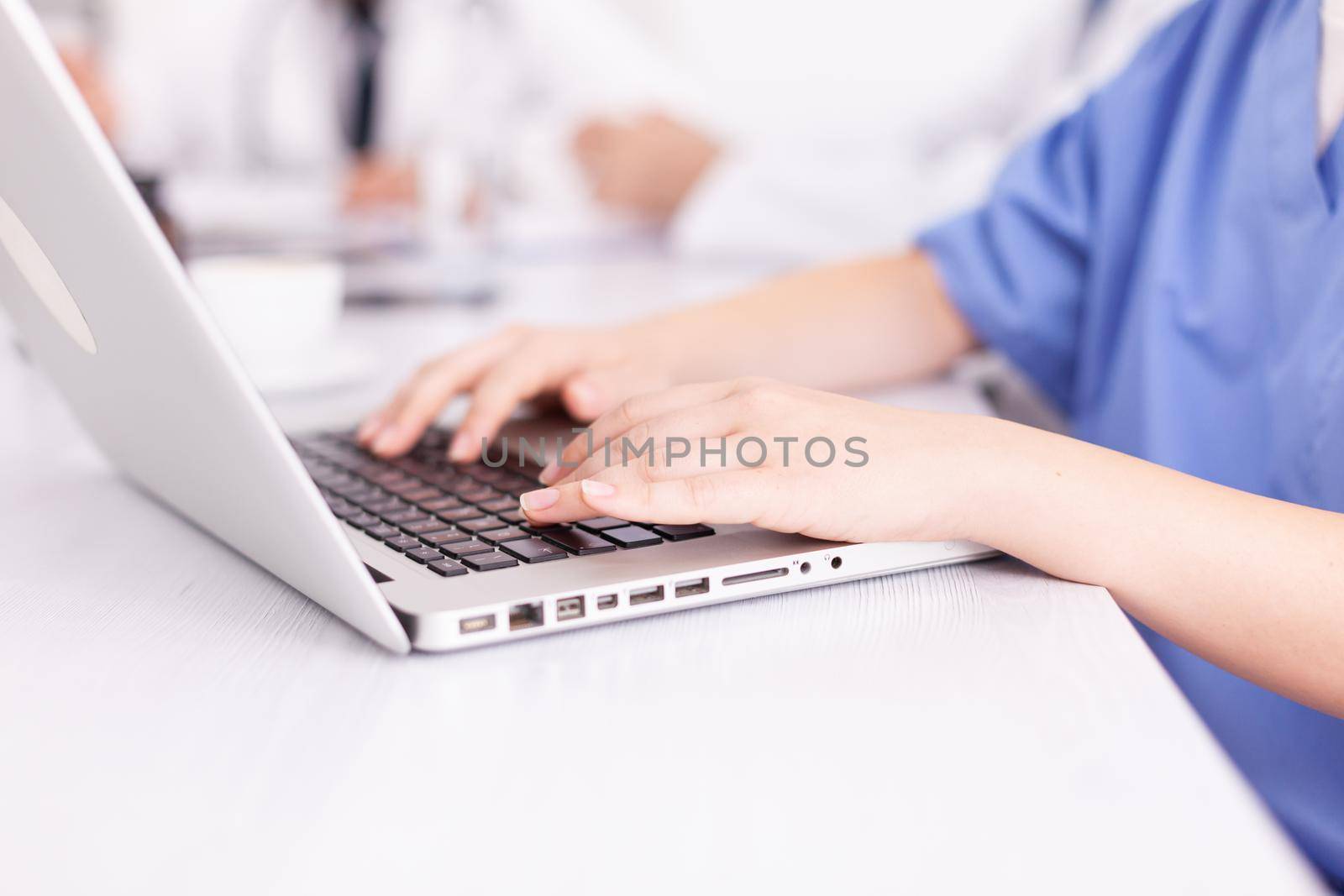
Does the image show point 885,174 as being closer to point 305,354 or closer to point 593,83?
point 305,354

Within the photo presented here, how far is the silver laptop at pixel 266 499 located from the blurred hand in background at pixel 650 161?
1.36 m

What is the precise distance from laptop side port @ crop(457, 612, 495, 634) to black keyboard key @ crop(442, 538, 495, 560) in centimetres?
5

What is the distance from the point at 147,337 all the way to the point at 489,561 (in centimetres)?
13

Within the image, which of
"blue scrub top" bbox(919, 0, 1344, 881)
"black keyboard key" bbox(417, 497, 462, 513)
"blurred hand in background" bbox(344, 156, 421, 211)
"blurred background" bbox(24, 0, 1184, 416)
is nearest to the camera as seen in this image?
"black keyboard key" bbox(417, 497, 462, 513)

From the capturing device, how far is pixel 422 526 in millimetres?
458

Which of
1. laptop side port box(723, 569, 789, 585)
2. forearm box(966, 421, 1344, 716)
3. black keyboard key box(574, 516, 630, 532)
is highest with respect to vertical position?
black keyboard key box(574, 516, 630, 532)

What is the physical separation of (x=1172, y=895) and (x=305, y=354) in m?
0.70

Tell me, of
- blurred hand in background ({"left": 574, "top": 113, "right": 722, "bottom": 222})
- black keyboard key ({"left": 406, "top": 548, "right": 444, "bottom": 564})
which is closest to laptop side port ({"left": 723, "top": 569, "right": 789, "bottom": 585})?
black keyboard key ({"left": 406, "top": 548, "right": 444, "bottom": 564})

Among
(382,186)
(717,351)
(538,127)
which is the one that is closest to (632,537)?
(717,351)

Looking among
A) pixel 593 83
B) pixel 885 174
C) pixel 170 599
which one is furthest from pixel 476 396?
pixel 593 83

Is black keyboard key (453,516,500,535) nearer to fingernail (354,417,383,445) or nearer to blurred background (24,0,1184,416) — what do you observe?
fingernail (354,417,383,445)

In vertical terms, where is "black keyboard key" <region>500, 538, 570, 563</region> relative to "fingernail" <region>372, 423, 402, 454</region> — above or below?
above

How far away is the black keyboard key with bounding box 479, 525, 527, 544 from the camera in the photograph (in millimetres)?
429

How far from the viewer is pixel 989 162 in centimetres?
135
